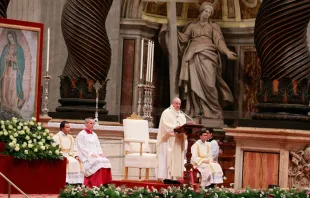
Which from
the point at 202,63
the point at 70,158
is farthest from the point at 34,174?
the point at 202,63

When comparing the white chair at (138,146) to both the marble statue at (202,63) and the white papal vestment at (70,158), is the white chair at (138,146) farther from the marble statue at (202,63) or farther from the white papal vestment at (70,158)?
the marble statue at (202,63)

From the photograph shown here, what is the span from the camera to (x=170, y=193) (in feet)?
41.3

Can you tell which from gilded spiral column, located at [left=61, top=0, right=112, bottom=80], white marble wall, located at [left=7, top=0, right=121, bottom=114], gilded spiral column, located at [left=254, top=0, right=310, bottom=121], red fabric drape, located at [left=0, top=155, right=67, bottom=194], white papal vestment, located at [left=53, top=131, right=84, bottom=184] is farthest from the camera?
white marble wall, located at [left=7, top=0, right=121, bottom=114]

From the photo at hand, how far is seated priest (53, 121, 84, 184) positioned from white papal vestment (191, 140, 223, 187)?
1934mm

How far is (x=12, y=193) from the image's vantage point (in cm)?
1406

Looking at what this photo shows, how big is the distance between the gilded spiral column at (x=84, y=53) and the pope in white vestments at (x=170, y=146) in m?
2.12

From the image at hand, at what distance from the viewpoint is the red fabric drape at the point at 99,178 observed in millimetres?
16562

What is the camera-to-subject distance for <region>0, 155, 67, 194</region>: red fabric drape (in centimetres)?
1402

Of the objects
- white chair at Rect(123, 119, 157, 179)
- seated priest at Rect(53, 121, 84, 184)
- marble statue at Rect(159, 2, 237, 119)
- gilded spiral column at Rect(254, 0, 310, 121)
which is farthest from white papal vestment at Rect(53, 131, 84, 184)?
marble statue at Rect(159, 2, 237, 119)

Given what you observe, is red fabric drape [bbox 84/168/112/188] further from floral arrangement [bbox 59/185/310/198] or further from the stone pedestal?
floral arrangement [bbox 59/185/310/198]

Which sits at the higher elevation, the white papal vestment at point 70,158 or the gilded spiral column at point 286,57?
the gilded spiral column at point 286,57

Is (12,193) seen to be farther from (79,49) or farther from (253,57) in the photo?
(253,57)

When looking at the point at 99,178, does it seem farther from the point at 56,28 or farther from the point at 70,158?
the point at 56,28

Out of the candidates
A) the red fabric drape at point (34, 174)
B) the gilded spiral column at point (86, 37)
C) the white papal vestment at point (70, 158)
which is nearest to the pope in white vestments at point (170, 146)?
the white papal vestment at point (70, 158)
